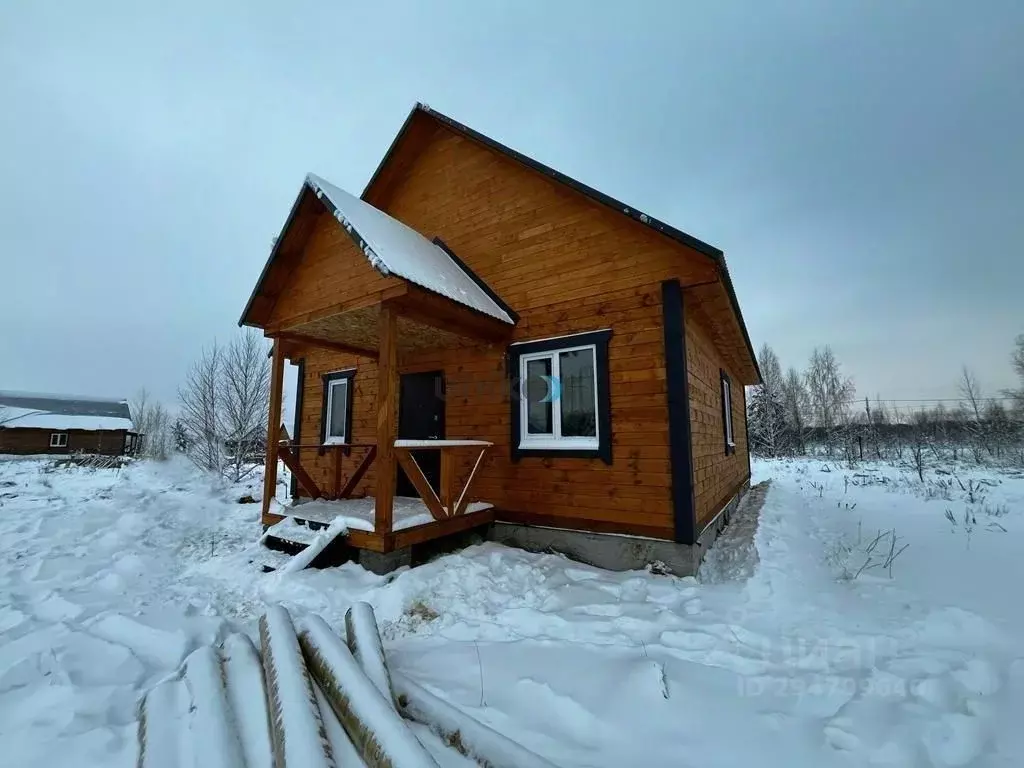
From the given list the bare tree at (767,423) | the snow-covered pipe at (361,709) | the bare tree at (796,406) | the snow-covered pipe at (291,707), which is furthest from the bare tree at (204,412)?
the bare tree at (796,406)

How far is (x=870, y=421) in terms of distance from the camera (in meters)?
24.6

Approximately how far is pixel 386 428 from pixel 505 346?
2365 millimetres

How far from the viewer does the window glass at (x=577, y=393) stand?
581 centimetres

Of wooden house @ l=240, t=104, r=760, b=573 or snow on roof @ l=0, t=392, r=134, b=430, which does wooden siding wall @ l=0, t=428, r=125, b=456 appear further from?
wooden house @ l=240, t=104, r=760, b=573

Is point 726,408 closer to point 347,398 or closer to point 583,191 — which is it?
point 583,191

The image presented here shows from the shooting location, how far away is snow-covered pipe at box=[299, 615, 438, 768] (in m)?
1.72

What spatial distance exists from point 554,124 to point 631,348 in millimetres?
43873

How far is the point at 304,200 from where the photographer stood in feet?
20.0

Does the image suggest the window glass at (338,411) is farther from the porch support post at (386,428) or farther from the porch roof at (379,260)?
the porch support post at (386,428)

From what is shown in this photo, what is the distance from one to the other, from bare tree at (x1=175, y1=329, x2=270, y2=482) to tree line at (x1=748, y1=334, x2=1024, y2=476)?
1805 cm

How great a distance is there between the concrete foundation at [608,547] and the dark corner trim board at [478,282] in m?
3.03

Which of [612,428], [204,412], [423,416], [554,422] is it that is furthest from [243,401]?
[612,428]

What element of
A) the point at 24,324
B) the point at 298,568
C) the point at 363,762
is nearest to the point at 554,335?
→ the point at 298,568

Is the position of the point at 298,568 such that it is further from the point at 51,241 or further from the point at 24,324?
the point at 24,324
